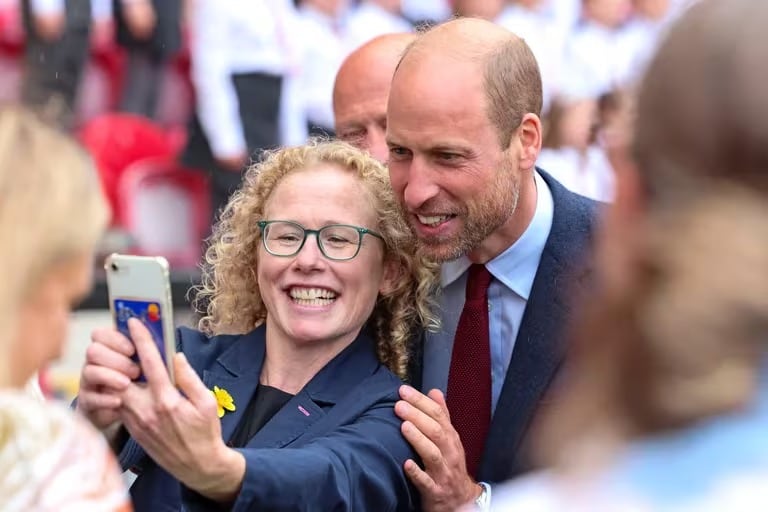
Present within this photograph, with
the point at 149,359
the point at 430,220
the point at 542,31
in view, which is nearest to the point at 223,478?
the point at 149,359

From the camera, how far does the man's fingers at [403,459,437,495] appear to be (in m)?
2.52

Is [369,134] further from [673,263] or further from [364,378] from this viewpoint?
[673,263]

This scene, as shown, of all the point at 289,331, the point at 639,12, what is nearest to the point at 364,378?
the point at 289,331

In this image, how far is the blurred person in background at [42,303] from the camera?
143cm

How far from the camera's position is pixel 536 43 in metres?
7.21

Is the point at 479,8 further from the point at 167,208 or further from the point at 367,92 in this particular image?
the point at 367,92

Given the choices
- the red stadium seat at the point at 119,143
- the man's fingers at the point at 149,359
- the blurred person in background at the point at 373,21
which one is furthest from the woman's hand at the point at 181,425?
the blurred person in background at the point at 373,21

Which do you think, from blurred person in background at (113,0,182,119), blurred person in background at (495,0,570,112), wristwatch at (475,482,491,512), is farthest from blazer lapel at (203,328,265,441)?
blurred person in background at (495,0,570,112)

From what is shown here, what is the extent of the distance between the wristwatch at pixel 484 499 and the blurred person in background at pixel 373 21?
417 centimetres

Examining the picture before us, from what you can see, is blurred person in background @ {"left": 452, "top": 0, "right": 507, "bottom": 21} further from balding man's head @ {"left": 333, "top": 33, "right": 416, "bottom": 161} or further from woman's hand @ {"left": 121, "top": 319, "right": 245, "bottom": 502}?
woman's hand @ {"left": 121, "top": 319, "right": 245, "bottom": 502}

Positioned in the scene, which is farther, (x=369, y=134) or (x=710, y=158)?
(x=369, y=134)

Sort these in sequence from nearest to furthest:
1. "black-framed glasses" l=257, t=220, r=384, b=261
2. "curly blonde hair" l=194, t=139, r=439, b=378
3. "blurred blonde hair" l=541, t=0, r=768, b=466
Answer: "blurred blonde hair" l=541, t=0, r=768, b=466 < "black-framed glasses" l=257, t=220, r=384, b=261 < "curly blonde hair" l=194, t=139, r=439, b=378

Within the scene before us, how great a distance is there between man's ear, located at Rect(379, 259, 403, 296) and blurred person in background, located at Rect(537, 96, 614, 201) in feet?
11.6

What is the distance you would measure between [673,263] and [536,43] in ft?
20.6
